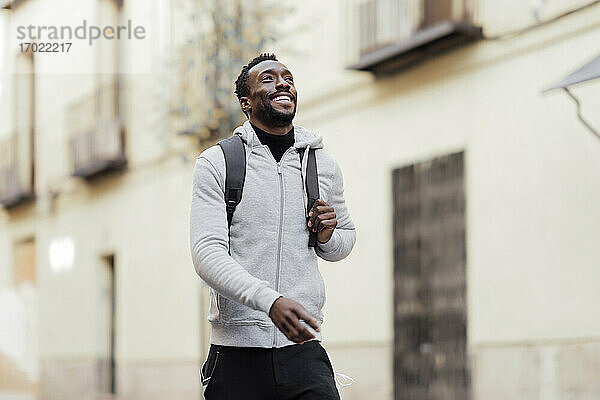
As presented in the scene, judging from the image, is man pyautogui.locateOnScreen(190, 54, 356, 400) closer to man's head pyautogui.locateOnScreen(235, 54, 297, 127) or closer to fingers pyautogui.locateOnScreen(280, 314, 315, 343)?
man's head pyautogui.locateOnScreen(235, 54, 297, 127)

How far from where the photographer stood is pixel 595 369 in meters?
8.37

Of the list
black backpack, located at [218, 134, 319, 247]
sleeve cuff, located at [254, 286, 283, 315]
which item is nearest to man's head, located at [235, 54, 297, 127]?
black backpack, located at [218, 134, 319, 247]

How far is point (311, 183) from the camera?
11.6 ft

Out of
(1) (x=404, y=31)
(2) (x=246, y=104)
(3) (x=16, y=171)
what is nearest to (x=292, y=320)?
(2) (x=246, y=104)

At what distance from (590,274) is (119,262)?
9.25m

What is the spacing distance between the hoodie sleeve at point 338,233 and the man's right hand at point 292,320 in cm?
40

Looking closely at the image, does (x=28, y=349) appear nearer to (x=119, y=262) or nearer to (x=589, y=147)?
(x=119, y=262)

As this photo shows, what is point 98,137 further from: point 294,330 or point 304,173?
point 294,330

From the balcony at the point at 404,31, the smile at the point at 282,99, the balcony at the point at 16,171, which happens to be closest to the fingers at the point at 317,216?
the smile at the point at 282,99

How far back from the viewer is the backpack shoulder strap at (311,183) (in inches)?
137

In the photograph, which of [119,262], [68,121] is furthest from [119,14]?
[119,262]

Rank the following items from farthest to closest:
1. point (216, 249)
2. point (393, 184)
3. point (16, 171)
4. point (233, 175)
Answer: point (16, 171) < point (393, 184) < point (233, 175) < point (216, 249)

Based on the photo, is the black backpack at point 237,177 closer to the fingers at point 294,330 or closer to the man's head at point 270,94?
the man's head at point 270,94

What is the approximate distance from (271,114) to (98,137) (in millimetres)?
13260
